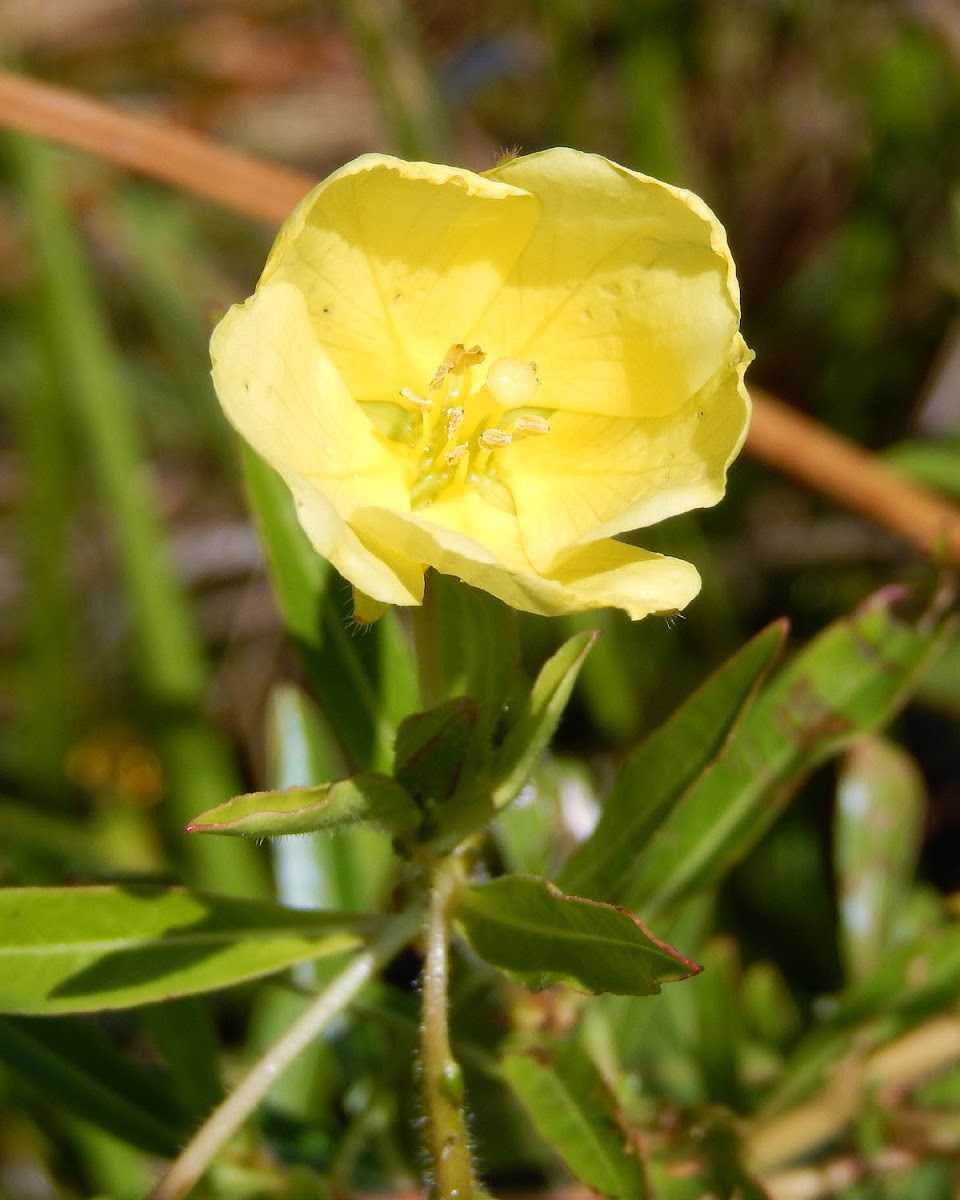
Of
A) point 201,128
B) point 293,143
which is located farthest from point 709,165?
point 201,128

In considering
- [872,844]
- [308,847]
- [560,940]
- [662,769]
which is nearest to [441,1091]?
[560,940]

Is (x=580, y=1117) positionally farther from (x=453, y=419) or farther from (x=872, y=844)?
(x=872, y=844)

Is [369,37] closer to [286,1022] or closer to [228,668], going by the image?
[228,668]

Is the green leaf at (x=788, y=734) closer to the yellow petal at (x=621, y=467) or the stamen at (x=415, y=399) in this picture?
the yellow petal at (x=621, y=467)

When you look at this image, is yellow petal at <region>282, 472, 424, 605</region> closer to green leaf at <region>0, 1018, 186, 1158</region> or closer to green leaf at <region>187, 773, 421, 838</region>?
green leaf at <region>187, 773, 421, 838</region>

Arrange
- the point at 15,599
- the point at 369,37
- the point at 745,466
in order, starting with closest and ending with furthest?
the point at 369,37, the point at 745,466, the point at 15,599

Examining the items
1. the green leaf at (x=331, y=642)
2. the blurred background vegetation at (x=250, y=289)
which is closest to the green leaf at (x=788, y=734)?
the green leaf at (x=331, y=642)

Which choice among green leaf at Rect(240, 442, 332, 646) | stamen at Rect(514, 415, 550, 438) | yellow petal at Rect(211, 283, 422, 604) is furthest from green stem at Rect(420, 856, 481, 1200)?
stamen at Rect(514, 415, 550, 438)
